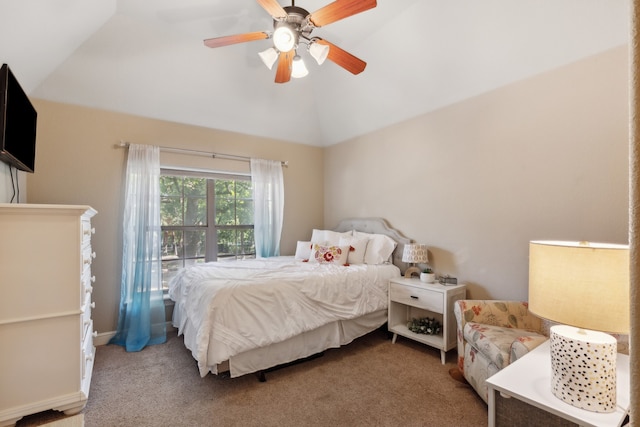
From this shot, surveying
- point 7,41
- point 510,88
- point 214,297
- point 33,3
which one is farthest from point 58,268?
point 510,88

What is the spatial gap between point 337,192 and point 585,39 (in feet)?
9.89

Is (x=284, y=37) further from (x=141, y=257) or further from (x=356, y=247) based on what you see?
(x=141, y=257)

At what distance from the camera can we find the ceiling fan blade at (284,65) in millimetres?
2279

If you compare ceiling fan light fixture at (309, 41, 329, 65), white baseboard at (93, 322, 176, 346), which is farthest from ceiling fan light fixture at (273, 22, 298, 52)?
white baseboard at (93, 322, 176, 346)

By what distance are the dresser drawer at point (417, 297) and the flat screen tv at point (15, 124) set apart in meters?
3.12

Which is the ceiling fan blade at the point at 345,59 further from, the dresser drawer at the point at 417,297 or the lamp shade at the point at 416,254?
the dresser drawer at the point at 417,297

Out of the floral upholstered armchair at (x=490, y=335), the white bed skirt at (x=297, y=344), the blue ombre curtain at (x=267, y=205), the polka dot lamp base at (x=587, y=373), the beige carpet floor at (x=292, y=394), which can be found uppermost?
the blue ombre curtain at (x=267, y=205)

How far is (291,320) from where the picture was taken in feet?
7.94

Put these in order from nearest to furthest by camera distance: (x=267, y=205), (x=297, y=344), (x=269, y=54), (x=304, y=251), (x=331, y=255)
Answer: (x=269, y=54), (x=297, y=344), (x=331, y=255), (x=304, y=251), (x=267, y=205)

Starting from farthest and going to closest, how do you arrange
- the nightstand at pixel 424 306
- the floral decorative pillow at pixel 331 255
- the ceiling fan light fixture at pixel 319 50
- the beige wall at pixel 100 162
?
the floral decorative pillow at pixel 331 255 → the beige wall at pixel 100 162 → the nightstand at pixel 424 306 → the ceiling fan light fixture at pixel 319 50

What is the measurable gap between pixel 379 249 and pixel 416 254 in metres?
0.48

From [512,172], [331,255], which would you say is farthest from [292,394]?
[512,172]

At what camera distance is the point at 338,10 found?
1.82m

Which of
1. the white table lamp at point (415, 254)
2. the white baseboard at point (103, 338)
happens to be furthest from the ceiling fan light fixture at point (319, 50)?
the white baseboard at point (103, 338)
